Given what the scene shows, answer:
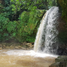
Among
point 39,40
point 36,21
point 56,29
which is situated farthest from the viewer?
point 36,21

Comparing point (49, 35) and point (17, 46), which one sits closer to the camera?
point (49, 35)

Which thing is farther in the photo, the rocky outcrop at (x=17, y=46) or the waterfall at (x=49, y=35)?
the rocky outcrop at (x=17, y=46)

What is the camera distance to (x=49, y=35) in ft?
26.1

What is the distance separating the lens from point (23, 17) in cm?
1029

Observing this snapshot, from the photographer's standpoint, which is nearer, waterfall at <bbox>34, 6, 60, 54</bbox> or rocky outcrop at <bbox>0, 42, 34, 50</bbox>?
waterfall at <bbox>34, 6, 60, 54</bbox>

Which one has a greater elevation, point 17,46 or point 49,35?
point 49,35

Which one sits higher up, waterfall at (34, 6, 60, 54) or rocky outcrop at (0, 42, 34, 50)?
waterfall at (34, 6, 60, 54)

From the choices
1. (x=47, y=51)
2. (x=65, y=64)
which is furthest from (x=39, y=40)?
(x=65, y=64)

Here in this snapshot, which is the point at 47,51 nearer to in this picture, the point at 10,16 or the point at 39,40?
the point at 39,40

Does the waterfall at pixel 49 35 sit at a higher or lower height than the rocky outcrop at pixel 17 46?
higher

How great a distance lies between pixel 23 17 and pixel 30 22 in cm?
96

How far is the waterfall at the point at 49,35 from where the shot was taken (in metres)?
7.77

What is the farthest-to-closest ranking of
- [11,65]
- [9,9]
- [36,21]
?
[9,9], [36,21], [11,65]

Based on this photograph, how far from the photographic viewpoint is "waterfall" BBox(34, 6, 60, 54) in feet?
25.5
